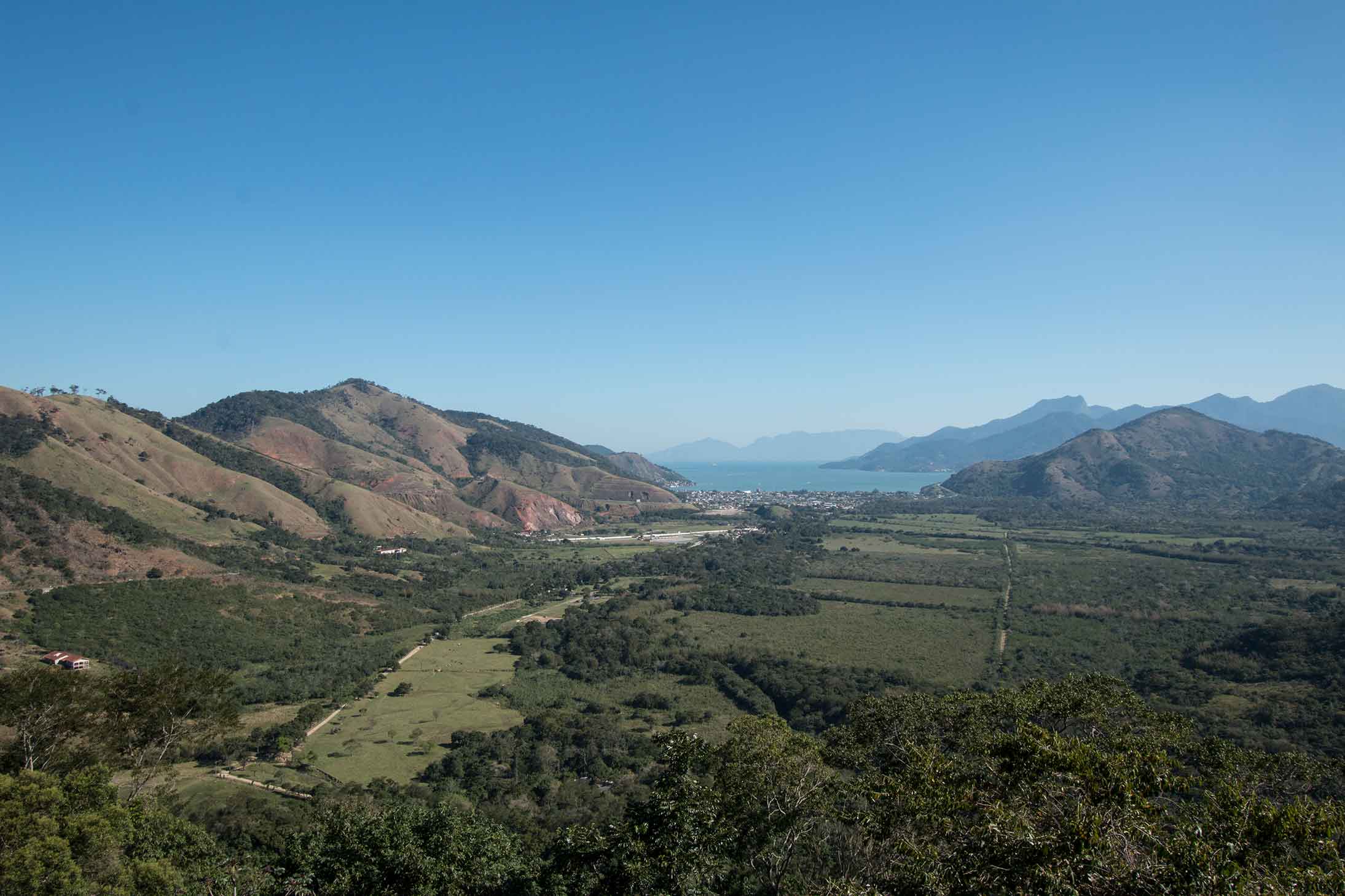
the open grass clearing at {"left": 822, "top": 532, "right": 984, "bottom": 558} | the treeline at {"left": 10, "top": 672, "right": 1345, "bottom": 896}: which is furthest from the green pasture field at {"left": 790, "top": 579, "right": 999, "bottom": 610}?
the treeline at {"left": 10, "top": 672, "right": 1345, "bottom": 896}

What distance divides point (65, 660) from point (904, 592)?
84.3 m

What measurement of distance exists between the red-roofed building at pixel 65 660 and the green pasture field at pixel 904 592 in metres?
75.7

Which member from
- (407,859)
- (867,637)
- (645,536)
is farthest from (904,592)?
(407,859)

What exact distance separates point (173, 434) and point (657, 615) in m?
95.3

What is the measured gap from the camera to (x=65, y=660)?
4941 cm

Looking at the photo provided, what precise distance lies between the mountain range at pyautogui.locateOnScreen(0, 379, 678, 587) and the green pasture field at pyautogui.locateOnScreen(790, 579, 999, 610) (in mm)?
67583

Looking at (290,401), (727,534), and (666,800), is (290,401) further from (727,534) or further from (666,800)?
(666,800)

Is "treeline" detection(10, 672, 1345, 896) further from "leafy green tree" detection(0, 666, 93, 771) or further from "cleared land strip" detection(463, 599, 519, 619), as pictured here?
"cleared land strip" detection(463, 599, 519, 619)

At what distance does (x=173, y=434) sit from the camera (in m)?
124

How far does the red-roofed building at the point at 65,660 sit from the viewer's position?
48250mm

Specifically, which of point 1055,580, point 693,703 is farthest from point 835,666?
point 1055,580

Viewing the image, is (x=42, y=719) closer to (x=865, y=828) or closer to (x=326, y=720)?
(x=326, y=720)

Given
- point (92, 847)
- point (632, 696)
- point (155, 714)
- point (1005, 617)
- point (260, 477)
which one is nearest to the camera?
point (92, 847)

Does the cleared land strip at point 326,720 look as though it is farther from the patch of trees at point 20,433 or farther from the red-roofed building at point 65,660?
the patch of trees at point 20,433
